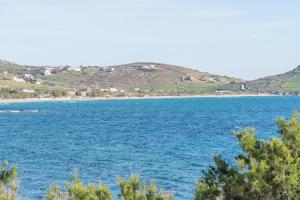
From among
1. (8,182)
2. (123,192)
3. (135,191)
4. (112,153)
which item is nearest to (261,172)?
(135,191)

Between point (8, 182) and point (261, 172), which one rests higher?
point (261, 172)

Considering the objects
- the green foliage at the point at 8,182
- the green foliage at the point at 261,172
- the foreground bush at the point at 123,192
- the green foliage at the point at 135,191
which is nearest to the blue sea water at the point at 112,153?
the green foliage at the point at 261,172

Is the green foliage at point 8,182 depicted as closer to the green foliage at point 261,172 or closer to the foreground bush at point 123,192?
the foreground bush at point 123,192

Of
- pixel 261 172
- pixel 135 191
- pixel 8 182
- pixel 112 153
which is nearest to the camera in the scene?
pixel 261 172

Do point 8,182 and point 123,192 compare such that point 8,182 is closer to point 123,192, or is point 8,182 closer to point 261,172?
point 123,192

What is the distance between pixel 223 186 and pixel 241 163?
5.43 ft

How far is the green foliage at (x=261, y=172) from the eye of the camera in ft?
75.8

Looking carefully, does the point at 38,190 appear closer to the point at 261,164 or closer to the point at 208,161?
the point at 208,161

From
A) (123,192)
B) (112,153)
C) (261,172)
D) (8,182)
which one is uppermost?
(261,172)

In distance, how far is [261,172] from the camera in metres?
23.2

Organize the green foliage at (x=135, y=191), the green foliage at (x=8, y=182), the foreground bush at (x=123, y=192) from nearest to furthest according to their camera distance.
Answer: the foreground bush at (x=123, y=192) < the green foliage at (x=135, y=191) < the green foliage at (x=8, y=182)

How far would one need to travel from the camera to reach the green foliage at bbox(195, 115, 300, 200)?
23.1 meters

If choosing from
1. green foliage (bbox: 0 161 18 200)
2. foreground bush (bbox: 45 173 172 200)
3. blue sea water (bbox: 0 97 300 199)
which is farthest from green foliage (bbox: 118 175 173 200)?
blue sea water (bbox: 0 97 300 199)

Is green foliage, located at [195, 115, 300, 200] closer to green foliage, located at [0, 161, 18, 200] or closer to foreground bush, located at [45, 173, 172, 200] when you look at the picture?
foreground bush, located at [45, 173, 172, 200]
